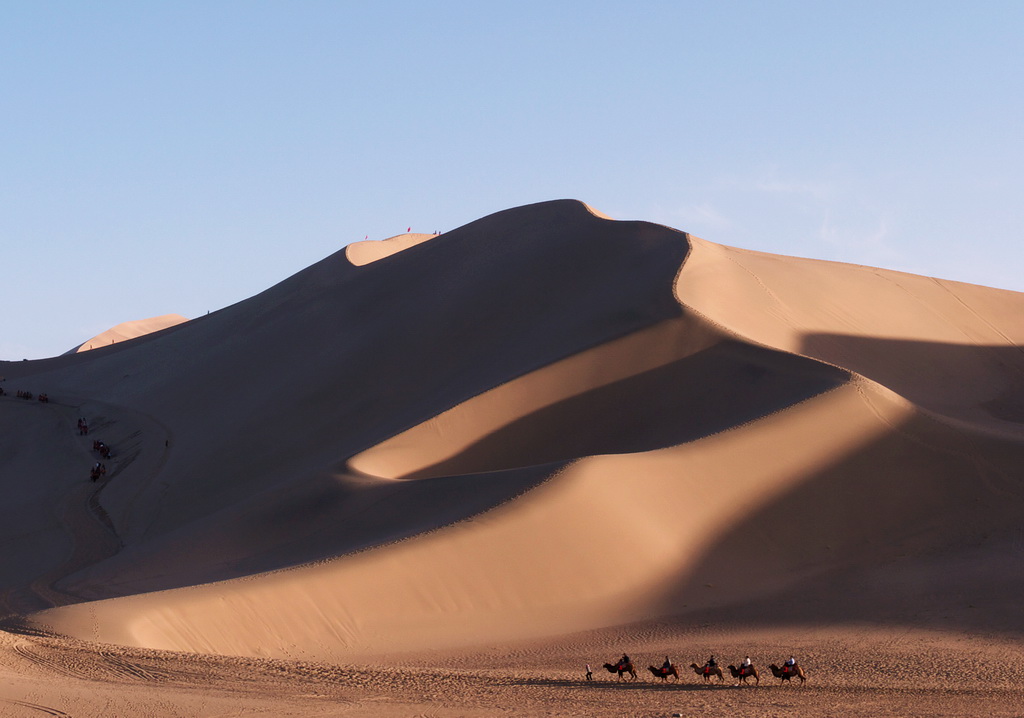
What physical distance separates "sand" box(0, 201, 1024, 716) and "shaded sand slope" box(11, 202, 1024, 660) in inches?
2.8

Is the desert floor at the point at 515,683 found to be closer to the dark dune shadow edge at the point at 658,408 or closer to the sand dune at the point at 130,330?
the dark dune shadow edge at the point at 658,408

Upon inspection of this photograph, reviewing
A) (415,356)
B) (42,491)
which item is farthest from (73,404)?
(415,356)

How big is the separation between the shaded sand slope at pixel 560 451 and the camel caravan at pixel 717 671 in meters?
3.46

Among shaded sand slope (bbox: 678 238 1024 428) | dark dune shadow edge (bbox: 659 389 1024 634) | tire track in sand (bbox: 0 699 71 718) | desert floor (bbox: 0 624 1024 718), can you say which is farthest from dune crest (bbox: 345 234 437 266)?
tire track in sand (bbox: 0 699 71 718)

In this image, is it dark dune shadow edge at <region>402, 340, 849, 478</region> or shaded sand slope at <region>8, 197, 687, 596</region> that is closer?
shaded sand slope at <region>8, 197, 687, 596</region>

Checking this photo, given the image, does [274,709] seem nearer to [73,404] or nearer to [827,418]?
[827,418]

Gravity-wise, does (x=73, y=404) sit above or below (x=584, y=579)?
above

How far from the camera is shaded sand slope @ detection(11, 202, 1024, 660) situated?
17.2 m

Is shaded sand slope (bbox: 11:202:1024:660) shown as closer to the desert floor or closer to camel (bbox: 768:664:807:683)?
the desert floor

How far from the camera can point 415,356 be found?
1287 inches

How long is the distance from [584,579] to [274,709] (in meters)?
7.53

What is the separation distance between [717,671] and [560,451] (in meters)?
11.4

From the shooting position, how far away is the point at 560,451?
80.3ft

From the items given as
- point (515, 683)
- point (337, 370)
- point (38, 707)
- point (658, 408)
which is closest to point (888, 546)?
point (658, 408)
